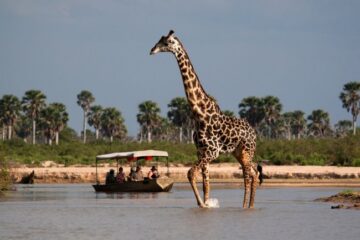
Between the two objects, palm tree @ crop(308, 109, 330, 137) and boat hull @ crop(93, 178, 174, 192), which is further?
palm tree @ crop(308, 109, 330, 137)

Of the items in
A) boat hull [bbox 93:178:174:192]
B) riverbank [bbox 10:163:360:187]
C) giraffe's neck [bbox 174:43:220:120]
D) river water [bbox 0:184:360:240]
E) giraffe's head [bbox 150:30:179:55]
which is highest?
giraffe's head [bbox 150:30:179:55]

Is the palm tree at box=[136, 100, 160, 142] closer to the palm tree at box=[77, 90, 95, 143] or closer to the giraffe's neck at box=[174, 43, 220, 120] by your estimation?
the palm tree at box=[77, 90, 95, 143]

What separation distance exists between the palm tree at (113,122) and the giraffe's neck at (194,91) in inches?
4569

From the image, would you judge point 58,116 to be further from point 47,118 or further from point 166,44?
point 166,44

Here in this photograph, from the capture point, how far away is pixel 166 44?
27.3 meters

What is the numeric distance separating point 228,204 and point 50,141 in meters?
103

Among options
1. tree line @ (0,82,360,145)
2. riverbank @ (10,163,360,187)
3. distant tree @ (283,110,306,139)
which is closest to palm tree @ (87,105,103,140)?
tree line @ (0,82,360,145)

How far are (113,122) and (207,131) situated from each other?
11760 cm

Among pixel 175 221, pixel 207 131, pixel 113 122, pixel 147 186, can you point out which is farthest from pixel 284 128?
pixel 175 221

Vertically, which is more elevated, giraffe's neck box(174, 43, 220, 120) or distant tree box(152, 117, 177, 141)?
distant tree box(152, 117, 177, 141)

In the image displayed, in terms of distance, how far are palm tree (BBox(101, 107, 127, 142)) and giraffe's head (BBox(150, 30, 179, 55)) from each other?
116 metres

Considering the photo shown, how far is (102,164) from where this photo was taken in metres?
72.2

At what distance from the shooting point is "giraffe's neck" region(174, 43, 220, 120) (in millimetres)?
26984

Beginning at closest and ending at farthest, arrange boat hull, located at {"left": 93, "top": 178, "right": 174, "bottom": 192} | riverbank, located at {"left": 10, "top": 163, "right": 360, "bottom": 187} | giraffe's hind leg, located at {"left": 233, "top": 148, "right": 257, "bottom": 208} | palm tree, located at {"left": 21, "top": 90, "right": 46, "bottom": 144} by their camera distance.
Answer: giraffe's hind leg, located at {"left": 233, "top": 148, "right": 257, "bottom": 208}
boat hull, located at {"left": 93, "top": 178, "right": 174, "bottom": 192}
riverbank, located at {"left": 10, "top": 163, "right": 360, "bottom": 187}
palm tree, located at {"left": 21, "top": 90, "right": 46, "bottom": 144}
